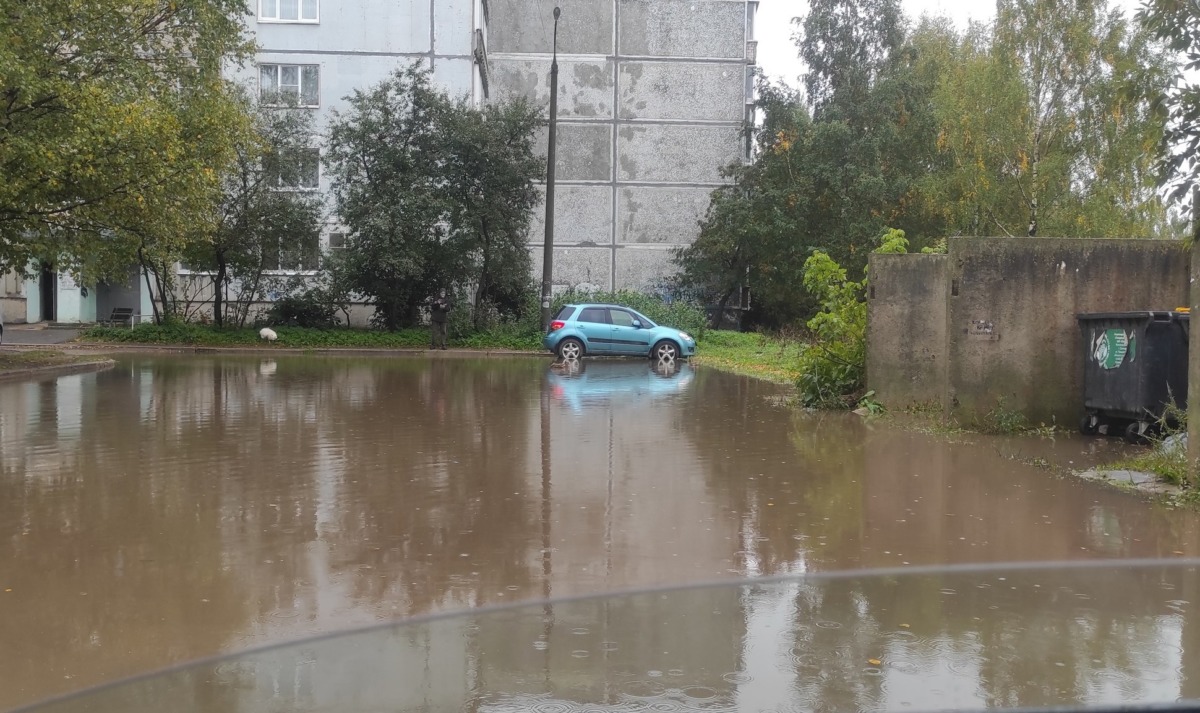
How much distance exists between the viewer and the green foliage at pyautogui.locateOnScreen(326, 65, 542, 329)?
33.8 m

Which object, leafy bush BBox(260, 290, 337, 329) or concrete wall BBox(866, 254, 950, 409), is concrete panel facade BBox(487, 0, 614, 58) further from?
concrete wall BBox(866, 254, 950, 409)

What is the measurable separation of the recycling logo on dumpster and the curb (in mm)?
18408

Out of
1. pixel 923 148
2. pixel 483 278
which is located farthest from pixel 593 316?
pixel 923 148

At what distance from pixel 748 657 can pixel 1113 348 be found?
9.07 metres

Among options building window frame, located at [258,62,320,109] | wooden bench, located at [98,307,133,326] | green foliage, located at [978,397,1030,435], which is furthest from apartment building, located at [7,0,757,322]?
green foliage, located at [978,397,1030,435]

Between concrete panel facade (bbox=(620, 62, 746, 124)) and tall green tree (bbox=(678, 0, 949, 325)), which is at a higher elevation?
concrete panel facade (bbox=(620, 62, 746, 124))

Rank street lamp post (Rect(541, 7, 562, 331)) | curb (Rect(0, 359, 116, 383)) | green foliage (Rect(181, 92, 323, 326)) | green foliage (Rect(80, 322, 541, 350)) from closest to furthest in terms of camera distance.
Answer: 1. curb (Rect(0, 359, 116, 383))
2. street lamp post (Rect(541, 7, 562, 331))
3. green foliage (Rect(181, 92, 323, 326))
4. green foliage (Rect(80, 322, 541, 350))

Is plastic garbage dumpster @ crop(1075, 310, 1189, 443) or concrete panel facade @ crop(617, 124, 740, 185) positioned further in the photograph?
concrete panel facade @ crop(617, 124, 740, 185)

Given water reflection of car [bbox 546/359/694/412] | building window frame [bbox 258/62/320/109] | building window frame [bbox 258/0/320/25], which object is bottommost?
water reflection of car [bbox 546/359/694/412]

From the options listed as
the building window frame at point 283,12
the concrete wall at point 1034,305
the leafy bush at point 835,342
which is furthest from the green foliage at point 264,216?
the concrete wall at point 1034,305

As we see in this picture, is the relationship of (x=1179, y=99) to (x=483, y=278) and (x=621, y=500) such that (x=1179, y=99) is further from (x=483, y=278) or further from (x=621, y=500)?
(x=483, y=278)

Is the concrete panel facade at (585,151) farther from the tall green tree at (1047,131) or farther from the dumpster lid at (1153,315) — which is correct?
the dumpster lid at (1153,315)

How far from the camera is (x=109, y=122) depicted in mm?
19594

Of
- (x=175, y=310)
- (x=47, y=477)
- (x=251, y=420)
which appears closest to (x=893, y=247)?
(x=251, y=420)
